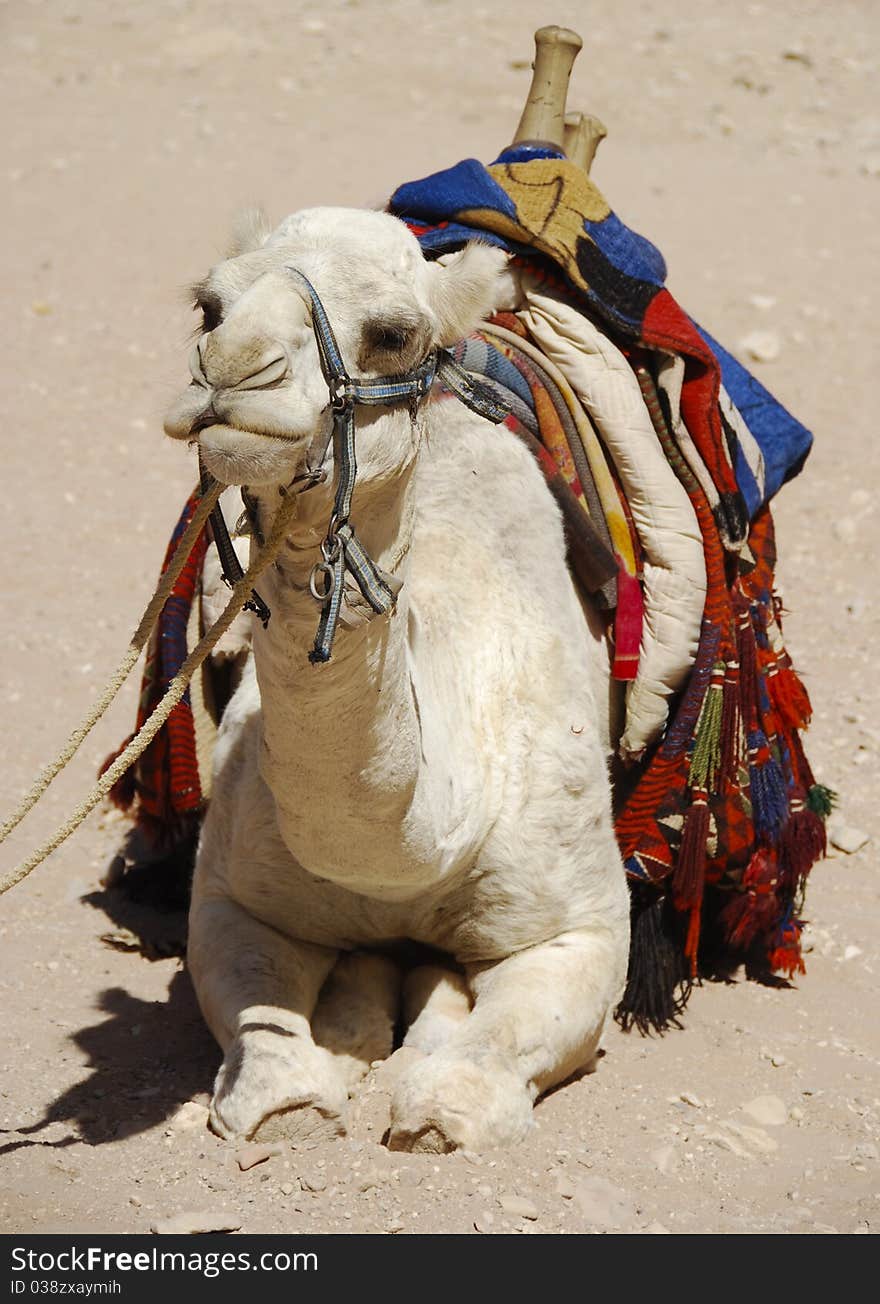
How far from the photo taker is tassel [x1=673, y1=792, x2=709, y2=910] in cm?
488

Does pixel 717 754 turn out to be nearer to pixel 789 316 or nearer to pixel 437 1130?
pixel 437 1130

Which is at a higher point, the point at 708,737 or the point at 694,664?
the point at 694,664

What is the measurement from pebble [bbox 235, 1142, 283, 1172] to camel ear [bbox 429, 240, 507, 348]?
5.64 ft

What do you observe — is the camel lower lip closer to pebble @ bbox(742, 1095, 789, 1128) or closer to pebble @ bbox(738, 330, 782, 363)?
pebble @ bbox(742, 1095, 789, 1128)

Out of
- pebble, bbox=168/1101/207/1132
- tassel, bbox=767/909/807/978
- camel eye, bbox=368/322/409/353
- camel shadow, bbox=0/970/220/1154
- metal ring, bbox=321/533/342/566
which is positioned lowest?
tassel, bbox=767/909/807/978

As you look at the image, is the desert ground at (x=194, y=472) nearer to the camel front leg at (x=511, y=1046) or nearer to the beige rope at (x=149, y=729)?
the camel front leg at (x=511, y=1046)

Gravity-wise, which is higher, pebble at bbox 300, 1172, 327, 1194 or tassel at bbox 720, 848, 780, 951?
pebble at bbox 300, 1172, 327, 1194

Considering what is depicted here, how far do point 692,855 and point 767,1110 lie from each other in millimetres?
743

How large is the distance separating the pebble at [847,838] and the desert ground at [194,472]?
0.02m

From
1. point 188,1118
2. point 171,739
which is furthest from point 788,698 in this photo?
point 188,1118

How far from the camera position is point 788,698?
521cm

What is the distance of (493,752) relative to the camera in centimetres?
419

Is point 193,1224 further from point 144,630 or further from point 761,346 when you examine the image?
point 761,346

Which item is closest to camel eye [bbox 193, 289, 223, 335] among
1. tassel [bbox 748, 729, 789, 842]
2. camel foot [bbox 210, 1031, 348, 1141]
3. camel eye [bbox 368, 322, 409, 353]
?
camel eye [bbox 368, 322, 409, 353]
